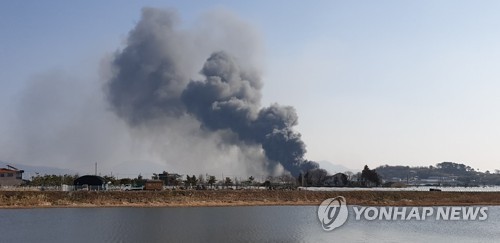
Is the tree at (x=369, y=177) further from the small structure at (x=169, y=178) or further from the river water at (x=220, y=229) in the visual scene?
the river water at (x=220, y=229)

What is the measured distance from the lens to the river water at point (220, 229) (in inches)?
1519

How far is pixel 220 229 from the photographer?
44.2m

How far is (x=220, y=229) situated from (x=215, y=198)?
40.0 meters

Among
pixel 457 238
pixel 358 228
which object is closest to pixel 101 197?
pixel 358 228

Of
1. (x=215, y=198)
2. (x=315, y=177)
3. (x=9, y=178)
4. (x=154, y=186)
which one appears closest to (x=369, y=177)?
(x=315, y=177)

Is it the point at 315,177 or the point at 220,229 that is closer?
the point at 220,229

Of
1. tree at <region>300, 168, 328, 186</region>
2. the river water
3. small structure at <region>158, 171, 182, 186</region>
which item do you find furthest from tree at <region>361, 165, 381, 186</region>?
the river water

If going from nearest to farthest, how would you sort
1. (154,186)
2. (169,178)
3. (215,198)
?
1. (215,198)
2. (154,186)
3. (169,178)

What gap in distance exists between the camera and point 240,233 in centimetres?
4172

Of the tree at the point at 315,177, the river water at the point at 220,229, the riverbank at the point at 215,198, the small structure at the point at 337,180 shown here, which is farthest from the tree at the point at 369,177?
the river water at the point at 220,229

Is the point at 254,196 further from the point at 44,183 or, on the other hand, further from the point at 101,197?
the point at 44,183

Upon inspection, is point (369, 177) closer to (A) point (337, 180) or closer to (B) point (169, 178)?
(A) point (337, 180)

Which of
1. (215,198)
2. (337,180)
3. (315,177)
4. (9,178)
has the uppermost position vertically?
(315,177)

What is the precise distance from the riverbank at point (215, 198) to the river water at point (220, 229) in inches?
→ 697
